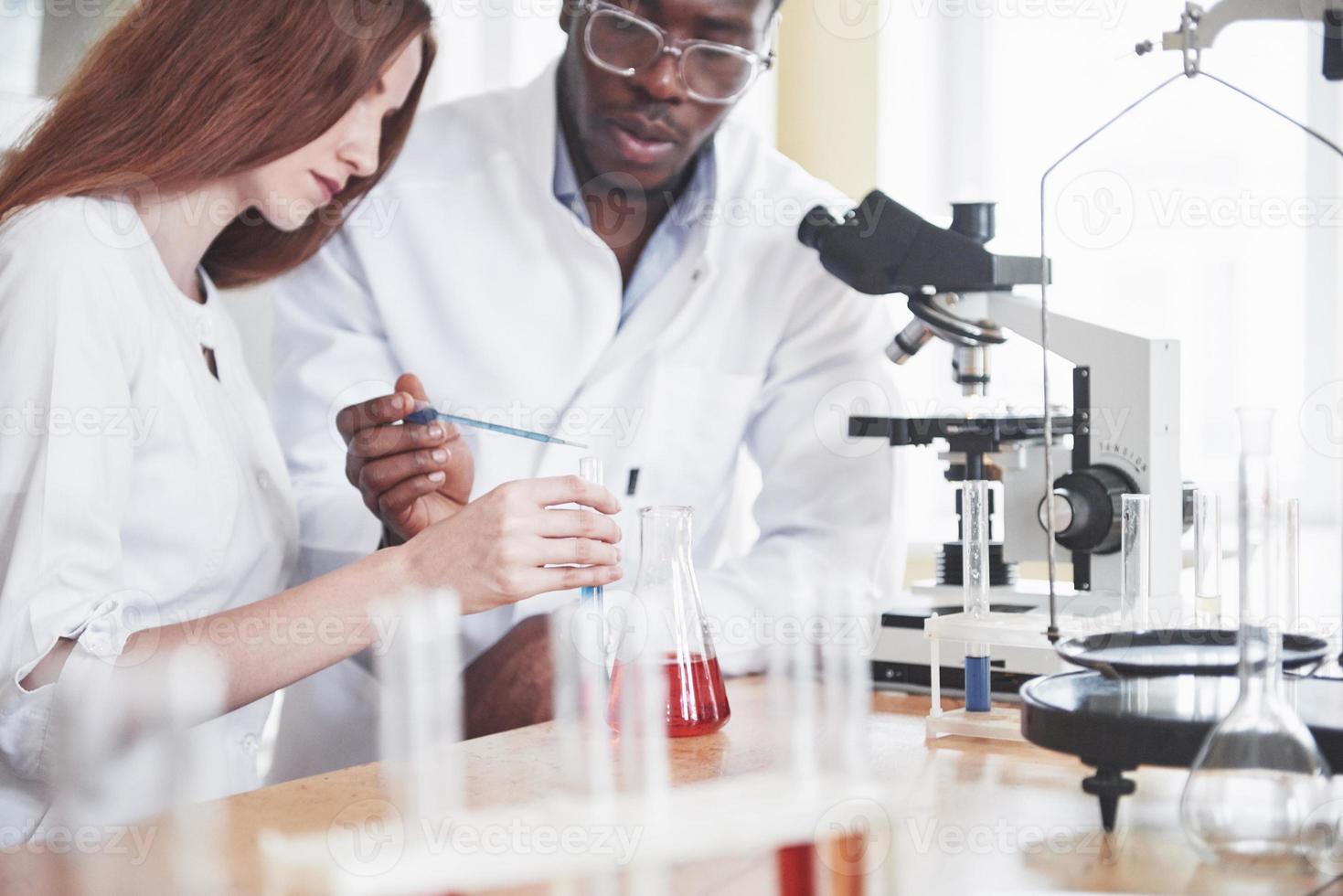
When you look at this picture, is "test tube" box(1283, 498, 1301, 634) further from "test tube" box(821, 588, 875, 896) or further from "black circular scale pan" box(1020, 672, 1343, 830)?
"test tube" box(821, 588, 875, 896)

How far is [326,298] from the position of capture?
1.79 m

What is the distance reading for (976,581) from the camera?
3.82 feet

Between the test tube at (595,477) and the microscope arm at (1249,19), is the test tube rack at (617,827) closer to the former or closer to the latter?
the test tube at (595,477)

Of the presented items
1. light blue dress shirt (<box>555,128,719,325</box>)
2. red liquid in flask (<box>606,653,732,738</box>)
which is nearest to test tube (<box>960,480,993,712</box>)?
red liquid in flask (<box>606,653,732,738</box>)

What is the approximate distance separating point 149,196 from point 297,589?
491 mm

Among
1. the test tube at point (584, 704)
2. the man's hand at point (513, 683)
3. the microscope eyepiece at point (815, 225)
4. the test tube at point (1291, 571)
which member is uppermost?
the microscope eyepiece at point (815, 225)

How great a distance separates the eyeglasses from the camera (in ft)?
5.16

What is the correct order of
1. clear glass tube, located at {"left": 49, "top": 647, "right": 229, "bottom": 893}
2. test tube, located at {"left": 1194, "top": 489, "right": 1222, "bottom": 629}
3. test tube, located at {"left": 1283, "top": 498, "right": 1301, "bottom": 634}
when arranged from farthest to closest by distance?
test tube, located at {"left": 1194, "top": 489, "right": 1222, "bottom": 629} < test tube, located at {"left": 1283, "top": 498, "right": 1301, "bottom": 634} < clear glass tube, located at {"left": 49, "top": 647, "right": 229, "bottom": 893}

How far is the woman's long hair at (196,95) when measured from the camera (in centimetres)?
137

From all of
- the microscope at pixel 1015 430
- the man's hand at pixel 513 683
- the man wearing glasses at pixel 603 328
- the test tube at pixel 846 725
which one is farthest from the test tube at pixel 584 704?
the man wearing glasses at pixel 603 328

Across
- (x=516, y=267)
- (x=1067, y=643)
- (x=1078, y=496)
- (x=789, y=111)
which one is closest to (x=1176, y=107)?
(x=789, y=111)

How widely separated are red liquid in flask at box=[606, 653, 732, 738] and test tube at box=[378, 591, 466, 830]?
1.54ft

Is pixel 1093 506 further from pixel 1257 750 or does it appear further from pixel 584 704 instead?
pixel 584 704

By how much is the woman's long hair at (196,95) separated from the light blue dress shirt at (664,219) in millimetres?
404
